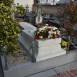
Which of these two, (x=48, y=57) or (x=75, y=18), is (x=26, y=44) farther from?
(x=75, y=18)

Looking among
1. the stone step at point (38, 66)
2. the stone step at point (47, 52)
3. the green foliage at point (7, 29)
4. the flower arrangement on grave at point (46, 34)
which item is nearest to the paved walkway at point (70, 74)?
the stone step at point (38, 66)

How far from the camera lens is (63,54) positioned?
4.40m

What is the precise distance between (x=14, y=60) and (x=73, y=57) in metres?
2.50

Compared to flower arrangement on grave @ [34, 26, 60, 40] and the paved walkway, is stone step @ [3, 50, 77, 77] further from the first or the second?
flower arrangement on grave @ [34, 26, 60, 40]

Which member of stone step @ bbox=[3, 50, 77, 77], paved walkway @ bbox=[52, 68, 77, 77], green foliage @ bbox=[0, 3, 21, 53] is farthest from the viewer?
paved walkway @ bbox=[52, 68, 77, 77]

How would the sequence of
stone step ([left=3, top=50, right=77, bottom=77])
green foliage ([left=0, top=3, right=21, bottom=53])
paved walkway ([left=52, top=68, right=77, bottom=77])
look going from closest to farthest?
stone step ([left=3, top=50, right=77, bottom=77])
green foliage ([left=0, top=3, right=21, bottom=53])
paved walkway ([left=52, top=68, right=77, bottom=77])

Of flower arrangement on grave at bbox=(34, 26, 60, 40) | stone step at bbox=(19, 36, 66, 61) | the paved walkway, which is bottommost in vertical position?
the paved walkway

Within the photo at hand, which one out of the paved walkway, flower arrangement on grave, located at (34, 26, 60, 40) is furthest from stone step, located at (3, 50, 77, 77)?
flower arrangement on grave, located at (34, 26, 60, 40)

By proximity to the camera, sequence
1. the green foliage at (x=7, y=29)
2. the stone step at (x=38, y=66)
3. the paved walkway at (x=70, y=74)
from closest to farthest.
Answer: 1. the stone step at (x=38, y=66)
2. the green foliage at (x=7, y=29)
3. the paved walkway at (x=70, y=74)

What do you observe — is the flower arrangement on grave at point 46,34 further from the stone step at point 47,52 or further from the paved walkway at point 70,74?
the paved walkway at point 70,74

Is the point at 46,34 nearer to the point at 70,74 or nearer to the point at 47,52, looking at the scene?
the point at 47,52

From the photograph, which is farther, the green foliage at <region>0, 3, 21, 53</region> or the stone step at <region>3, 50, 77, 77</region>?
the green foliage at <region>0, 3, 21, 53</region>

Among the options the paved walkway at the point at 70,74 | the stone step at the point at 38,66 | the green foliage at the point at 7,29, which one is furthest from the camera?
the paved walkway at the point at 70,74

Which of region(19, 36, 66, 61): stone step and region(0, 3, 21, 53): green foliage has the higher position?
region(0, 3, 21, 53): green foliage
